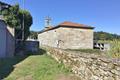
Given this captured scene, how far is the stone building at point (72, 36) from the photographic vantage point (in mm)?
37469

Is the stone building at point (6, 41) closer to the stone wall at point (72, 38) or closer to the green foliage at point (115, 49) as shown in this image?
the green foliage at point (115, 49)

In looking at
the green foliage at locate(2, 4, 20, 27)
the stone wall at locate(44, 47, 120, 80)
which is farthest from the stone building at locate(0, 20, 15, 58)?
the stone wall at locate(44, 47, 120, 80)

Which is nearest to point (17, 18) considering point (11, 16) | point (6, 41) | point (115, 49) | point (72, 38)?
point (11, 16)

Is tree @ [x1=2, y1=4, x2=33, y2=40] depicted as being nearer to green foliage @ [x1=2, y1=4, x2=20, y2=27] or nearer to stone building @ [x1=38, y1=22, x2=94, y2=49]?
green foliage @ [x1=2, y1=4, x2=20, y2=27]

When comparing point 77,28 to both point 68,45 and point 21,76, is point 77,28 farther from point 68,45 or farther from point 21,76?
point 21,76

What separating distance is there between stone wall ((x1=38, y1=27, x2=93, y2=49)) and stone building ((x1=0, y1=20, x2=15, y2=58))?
15.2 metres

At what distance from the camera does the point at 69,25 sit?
126 feet

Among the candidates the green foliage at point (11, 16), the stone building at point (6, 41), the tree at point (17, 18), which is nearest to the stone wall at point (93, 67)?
the stone building at point (6, 41)

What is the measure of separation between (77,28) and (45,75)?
2911cm

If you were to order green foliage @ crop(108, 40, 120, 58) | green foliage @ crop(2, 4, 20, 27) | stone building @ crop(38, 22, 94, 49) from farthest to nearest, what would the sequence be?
stone building @ crop(38, 22, 94, 49) < green foliage @ crop(2, 4, 20, 27) < green foliage @ crop(108, 40, 120, 58)

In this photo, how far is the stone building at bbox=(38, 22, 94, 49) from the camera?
37.5 metres

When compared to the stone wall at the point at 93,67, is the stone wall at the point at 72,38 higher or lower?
higher

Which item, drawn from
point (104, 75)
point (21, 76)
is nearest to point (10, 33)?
point (21, 76)

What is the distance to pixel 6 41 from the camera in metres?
21.3
